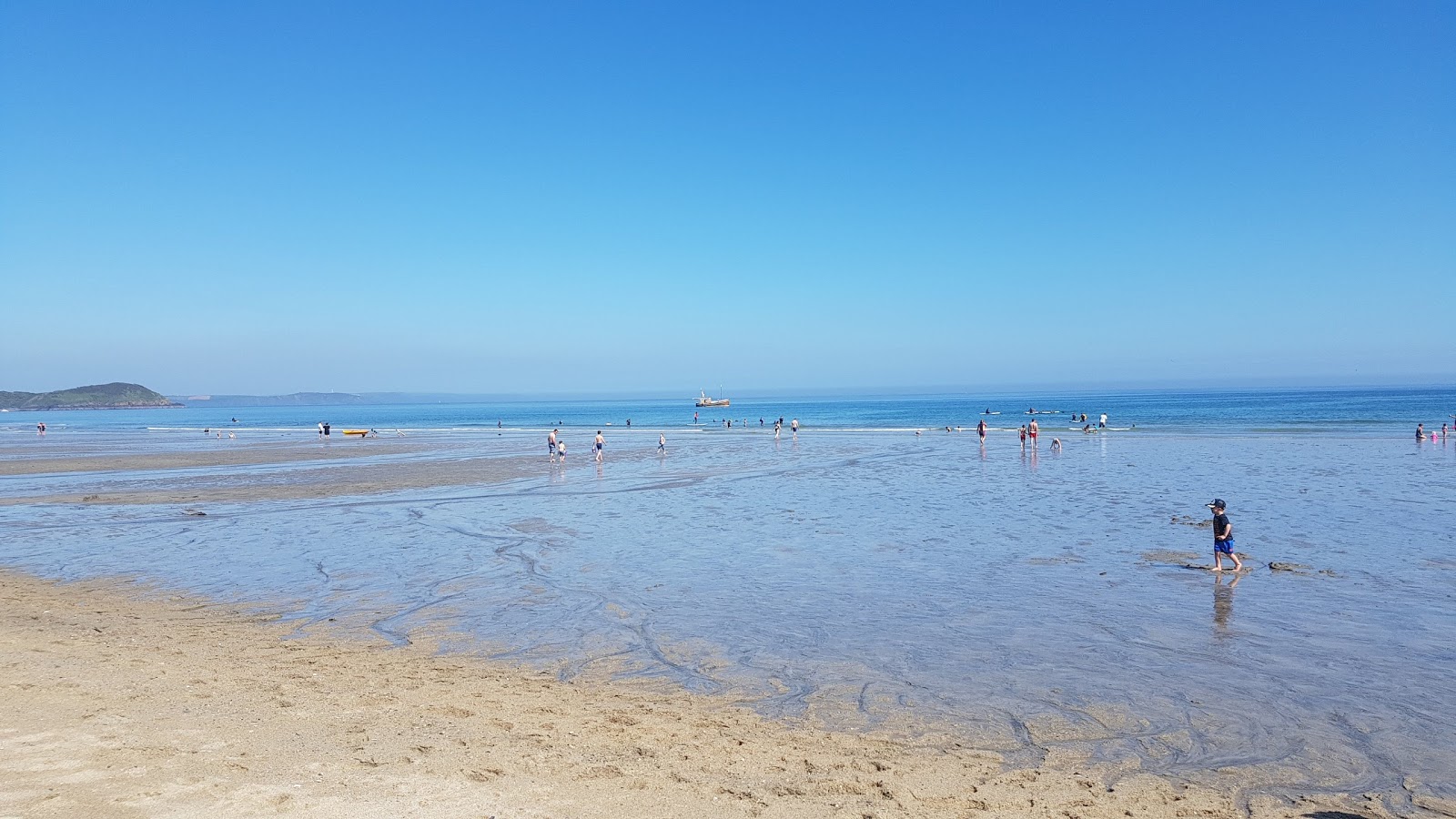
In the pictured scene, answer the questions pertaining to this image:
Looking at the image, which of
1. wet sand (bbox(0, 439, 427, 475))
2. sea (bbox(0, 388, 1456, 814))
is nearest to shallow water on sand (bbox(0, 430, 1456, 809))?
sea (bbox(0, 388, 1456, 814))

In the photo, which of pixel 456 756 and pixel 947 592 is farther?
pixel 947 592

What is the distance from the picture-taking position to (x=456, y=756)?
7277 millimetres

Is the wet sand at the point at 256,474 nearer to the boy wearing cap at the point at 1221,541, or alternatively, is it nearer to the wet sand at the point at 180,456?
the wet sand at the point at 180,456

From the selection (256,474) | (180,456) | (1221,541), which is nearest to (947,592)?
(1221,541)

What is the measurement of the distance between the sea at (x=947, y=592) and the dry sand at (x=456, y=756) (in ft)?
2.14

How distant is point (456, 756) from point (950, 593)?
8976 millimetres

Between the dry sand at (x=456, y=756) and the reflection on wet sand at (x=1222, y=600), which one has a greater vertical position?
the dry sand at (x=456, y=756)

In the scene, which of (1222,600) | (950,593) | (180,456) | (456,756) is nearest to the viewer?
(456,756)

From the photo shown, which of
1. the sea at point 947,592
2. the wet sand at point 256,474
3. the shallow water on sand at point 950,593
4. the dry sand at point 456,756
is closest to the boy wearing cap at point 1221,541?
the sea at point 947,592

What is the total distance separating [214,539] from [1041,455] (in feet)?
124

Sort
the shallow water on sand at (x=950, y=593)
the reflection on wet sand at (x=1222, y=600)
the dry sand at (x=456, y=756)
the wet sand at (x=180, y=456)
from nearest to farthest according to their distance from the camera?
1. the dry sand at (x=456, y=756)
2. the shallow water on sand at (x=950, y=593)
3. the reflection on wet sand at (x=1222, y=600)
4. the wet sand at (x=180, y=456)

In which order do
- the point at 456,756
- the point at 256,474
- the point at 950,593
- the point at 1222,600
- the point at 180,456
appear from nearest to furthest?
the point at 456,756, the point at 1222,600, the point at 950,593, the point at 256,474, the point at 180,456

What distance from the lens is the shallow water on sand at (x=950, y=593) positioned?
862 cm

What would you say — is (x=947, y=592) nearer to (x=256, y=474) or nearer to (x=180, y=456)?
(x=256, y=474)
